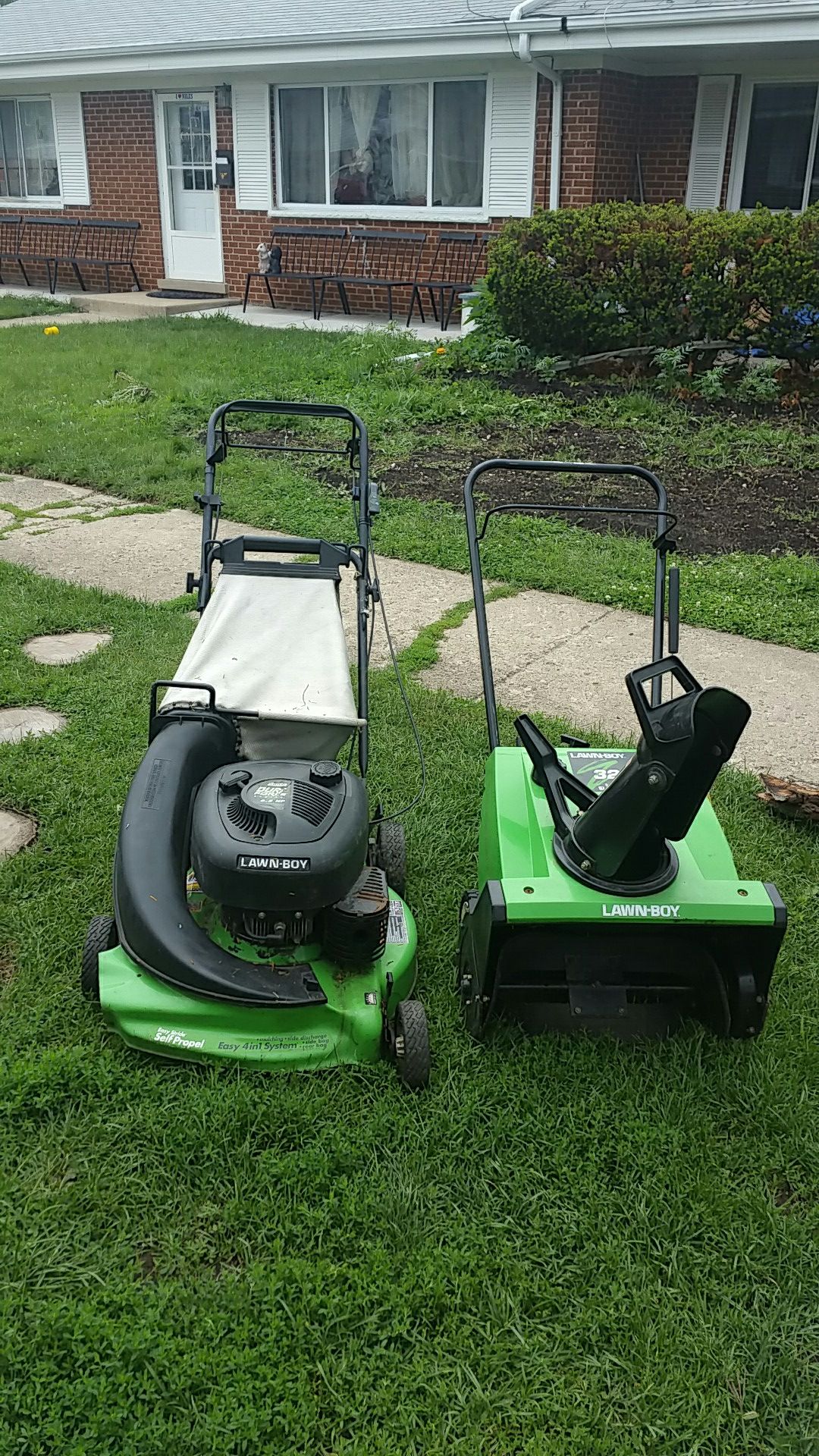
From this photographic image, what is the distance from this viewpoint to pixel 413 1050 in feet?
8.84

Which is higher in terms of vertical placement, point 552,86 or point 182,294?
point 552,86

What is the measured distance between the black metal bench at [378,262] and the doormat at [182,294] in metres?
1.80

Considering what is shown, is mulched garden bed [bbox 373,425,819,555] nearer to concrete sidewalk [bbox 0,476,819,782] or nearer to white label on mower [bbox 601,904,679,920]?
concrete sidewalk [bbox 0,476,819,782]

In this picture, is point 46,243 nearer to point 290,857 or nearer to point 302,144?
point 302,144

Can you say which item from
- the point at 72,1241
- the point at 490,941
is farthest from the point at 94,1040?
the point at 490,941

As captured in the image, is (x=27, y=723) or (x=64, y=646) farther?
(x=64, y=646)

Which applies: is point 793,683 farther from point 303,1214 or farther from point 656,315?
point 656,315

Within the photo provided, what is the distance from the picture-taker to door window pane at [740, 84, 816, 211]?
41.2ft

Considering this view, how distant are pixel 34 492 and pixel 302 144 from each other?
8986 millimetres

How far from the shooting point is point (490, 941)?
2.64 metres

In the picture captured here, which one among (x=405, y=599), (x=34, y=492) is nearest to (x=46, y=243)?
(x=34, y=492)

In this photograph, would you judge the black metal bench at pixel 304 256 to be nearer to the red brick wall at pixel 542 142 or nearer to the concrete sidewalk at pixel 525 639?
the red brick wall at pixel 542 142

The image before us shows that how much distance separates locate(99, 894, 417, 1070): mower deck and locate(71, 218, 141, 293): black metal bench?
1558cm

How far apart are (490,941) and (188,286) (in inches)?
599
